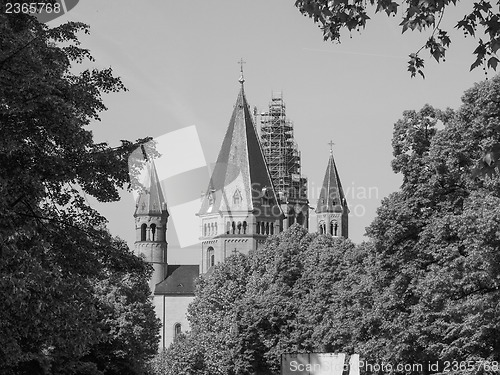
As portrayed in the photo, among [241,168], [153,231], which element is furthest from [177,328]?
[241,168]

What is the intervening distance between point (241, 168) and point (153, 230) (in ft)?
73.1

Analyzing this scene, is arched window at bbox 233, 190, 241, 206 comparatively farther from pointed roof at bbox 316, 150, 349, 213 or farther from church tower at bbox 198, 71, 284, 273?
pointed roof at bbox 316, 150, 349, 213

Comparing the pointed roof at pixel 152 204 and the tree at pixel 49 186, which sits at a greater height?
the pointed roof at pixel 152 204

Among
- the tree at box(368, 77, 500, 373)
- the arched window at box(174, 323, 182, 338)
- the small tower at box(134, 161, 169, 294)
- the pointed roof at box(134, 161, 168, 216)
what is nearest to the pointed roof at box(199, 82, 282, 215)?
the pointed roof at box(134, 161, 168, 216)

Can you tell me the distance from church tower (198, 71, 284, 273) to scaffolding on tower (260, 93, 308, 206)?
5.13m

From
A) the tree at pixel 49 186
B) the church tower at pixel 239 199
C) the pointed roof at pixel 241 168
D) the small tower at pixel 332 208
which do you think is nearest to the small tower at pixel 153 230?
the church tower at pixel 239 199

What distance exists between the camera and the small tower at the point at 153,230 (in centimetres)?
17312

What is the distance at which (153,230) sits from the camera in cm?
17488

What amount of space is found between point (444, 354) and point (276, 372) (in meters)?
34.7

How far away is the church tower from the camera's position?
160 meters

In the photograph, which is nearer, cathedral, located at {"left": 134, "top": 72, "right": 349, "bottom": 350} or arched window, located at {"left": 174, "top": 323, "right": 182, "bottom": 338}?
cathedral, located at {"left": 134, "top": 72, "right": 349, "bottom": 350}

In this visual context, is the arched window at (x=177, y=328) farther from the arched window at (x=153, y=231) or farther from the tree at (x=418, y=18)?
the tree at (x=418, y=18)

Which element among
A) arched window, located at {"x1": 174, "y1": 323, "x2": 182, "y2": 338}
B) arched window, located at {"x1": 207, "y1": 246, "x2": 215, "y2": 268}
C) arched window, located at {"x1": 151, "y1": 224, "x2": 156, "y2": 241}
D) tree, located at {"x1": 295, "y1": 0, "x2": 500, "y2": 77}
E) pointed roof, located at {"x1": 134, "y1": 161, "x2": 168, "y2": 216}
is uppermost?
pointed roof, located at {"x1": 134, "y1": 161, "x2": 168, "y2": 216}

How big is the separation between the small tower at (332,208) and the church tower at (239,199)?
29.3 feet
